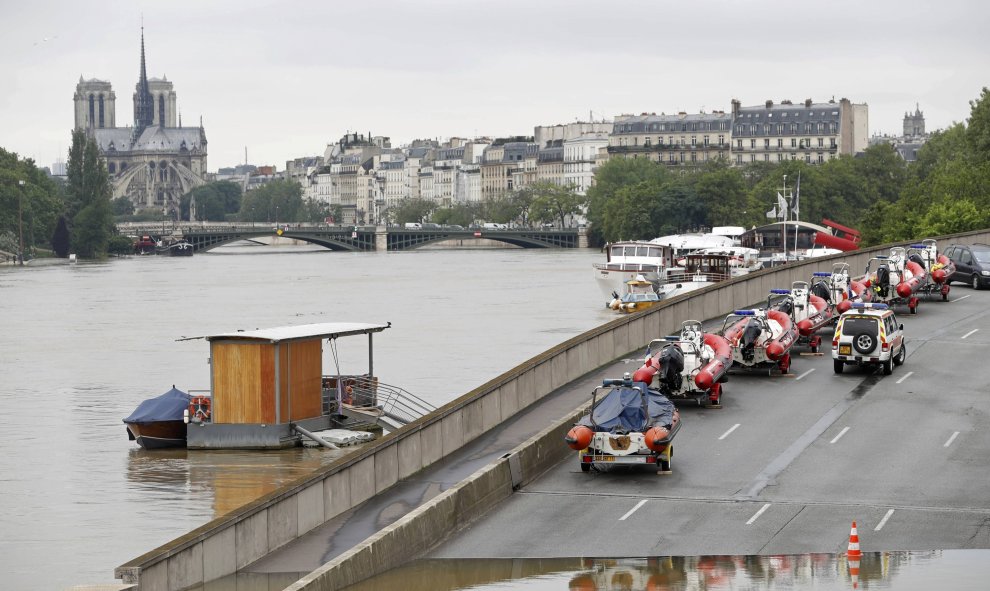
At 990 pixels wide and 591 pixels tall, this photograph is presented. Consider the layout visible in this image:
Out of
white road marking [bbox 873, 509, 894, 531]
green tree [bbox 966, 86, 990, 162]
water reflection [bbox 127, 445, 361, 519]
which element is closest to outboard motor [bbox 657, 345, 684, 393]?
water reflection [bbox 127, 445, 361, 519]

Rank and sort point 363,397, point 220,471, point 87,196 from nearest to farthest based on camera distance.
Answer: point 220,471
point 363,397
point 87,196

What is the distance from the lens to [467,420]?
29.5 m

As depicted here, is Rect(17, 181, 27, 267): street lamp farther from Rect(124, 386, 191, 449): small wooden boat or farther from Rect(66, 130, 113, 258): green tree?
Rect(124, 386, 191, 449): small wooden boat

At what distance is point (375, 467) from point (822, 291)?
21.4 m

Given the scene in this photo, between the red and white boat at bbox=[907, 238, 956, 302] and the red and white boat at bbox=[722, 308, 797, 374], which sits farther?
the red and white boat at bbox=[907, 238, 956, 302]

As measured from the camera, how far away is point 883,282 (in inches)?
1891

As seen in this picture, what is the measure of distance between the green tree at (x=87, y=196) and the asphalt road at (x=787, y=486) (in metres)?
138

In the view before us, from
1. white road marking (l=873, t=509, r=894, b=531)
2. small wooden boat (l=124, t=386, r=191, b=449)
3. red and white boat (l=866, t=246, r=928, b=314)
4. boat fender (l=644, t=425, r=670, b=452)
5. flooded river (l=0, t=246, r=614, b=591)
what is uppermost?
red and white boat (l=866, t=246, r=928, b=314)

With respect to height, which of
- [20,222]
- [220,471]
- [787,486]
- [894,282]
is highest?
[894,282]

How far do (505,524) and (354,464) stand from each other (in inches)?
94.3

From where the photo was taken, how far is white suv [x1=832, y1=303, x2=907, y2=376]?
36.8m

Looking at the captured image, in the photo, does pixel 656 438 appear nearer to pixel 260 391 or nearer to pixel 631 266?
pixel 260 391

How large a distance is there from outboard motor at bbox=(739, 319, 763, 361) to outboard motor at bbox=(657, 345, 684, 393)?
4.10m

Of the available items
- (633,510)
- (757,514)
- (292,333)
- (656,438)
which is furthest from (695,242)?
(757,514)
